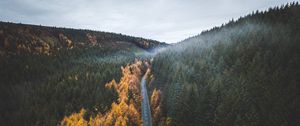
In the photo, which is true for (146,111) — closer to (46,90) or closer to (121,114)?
(121,114)

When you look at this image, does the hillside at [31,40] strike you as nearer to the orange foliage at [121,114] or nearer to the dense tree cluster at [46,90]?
the dense tree cluster at [46,90]

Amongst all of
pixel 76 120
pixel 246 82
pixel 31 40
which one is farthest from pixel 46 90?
pixel 31 40

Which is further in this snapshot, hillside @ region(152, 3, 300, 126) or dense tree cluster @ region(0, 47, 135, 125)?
dense tree cluster @ region(0, 47, 135, 125)

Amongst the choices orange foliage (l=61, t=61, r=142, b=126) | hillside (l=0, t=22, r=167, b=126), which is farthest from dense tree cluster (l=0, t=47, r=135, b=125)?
orange foliage (l=61, t=61, r=142, b=126)

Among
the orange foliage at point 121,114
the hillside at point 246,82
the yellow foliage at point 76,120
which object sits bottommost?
the yellow foliage at point 76,120

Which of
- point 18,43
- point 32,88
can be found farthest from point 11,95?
point 18,43

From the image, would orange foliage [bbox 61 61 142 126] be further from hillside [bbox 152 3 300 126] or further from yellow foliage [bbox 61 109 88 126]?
hillside [bbox 152 3 300 126]

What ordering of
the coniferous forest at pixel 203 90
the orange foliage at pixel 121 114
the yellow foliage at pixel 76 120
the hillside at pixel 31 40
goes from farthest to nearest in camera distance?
the hillside at pixel 31 40 → the yellow foliage at pixel 76 120 → the orange foliage at pixel 121 114 → the coniferous forest at pixel 203 90

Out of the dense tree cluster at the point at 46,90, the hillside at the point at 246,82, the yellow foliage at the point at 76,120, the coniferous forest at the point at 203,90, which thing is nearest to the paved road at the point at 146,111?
the coniferous forest at the point at 203,90
